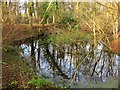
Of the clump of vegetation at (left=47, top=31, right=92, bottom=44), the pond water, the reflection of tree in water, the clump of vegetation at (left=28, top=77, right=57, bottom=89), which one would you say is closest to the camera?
the clump of vegetation at (left=28, top=77, right=57, bottom=89)

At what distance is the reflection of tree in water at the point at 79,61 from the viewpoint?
8172 millimetres

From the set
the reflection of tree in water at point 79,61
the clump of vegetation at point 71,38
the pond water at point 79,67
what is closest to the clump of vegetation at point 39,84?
the pond water at point 79,67

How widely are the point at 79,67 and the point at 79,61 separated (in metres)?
1.08

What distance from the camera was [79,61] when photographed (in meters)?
9.98

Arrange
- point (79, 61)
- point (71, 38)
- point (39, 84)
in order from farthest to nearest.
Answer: point (71, 38)
point (79, 61)
point (39, 84)

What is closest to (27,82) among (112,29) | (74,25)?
(112,29)

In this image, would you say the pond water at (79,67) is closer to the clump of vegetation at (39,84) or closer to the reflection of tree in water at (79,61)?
the reflection of tree in water at (79,61)

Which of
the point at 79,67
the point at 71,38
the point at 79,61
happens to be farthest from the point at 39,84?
the point at 71,38

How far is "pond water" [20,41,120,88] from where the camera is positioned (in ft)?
23.9

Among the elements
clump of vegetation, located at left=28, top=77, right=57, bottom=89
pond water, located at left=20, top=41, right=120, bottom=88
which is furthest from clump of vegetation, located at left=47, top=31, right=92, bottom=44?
clump of vegetation, located at left=28, top=77, right=57, bottom=89

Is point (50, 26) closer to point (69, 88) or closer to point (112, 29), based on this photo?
point (112, 29)

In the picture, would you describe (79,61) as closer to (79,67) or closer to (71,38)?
(79,67)

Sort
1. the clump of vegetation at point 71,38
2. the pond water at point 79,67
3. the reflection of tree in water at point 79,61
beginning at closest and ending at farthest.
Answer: the pond water at point 79,67 < the reflection of tree in water at point 79,61 < the clump of vegetation at point 71,38

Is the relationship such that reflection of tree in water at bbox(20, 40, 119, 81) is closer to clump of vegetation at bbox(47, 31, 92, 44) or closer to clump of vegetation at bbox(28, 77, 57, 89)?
clump of vegetation at bbox(28, 77, 57, 89)
